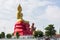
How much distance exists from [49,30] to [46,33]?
849mm

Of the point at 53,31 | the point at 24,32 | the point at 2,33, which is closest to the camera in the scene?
the point at 53,31

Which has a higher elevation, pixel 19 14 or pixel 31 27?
pixel 19 14

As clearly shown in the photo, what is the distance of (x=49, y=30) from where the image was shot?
3919 centimetres

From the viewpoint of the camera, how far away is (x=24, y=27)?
49.4 meters

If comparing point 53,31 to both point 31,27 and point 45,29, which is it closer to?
point 45,29

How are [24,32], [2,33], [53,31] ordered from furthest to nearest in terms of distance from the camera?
1. [24,32]
2. [2,33]
3. [53,31]

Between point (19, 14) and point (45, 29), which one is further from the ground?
point (19, 14)

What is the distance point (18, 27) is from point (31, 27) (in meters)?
3.18

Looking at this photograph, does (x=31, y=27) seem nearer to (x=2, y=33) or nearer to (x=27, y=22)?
(x=27, y=22)

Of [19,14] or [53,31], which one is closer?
[53,31]

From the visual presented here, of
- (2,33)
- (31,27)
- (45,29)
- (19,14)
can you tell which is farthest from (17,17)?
(45,29)

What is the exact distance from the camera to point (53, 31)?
127 ft

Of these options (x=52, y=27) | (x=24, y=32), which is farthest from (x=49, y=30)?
(x=24, y=32)

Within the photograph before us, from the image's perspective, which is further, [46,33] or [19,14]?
[19,14]
